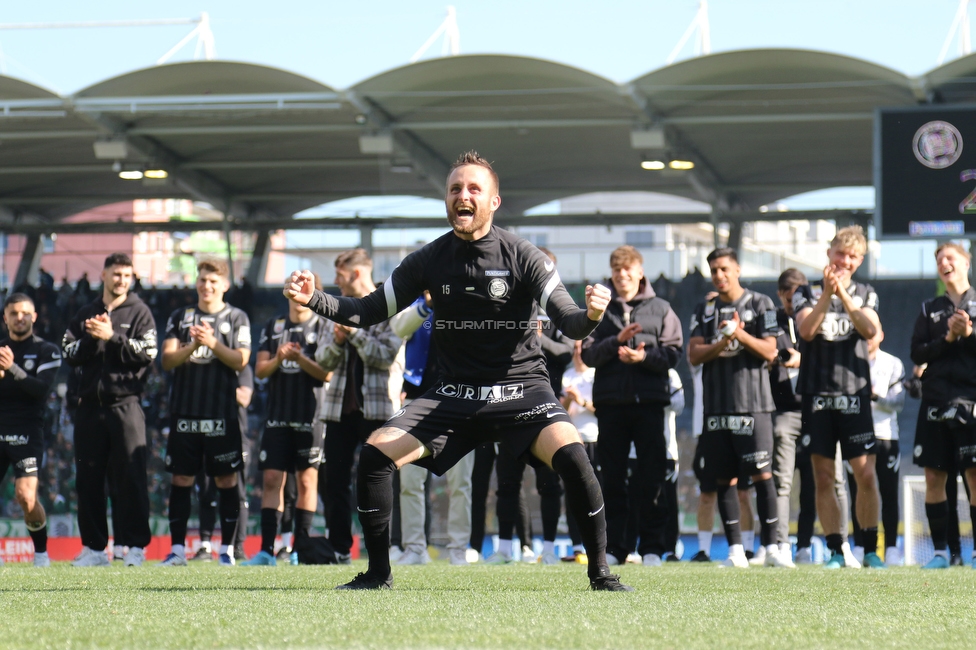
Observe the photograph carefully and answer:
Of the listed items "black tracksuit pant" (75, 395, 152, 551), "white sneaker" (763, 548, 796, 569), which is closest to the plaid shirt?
"black tracksuit pant" (75, 395, 152, 551)

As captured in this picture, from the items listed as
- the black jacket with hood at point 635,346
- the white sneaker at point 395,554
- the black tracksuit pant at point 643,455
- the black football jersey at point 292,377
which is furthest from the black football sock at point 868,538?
the black football jersey at point 292,377

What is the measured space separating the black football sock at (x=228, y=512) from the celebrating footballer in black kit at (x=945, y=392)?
16.9ft

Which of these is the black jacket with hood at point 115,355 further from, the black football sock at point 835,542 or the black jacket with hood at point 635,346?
the black football sock at point 835,542

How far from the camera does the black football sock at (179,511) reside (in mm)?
9002

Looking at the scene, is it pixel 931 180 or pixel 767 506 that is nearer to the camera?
pixel 767 506

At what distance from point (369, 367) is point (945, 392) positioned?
159 inches

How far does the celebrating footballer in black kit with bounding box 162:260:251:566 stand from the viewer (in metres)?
9.11

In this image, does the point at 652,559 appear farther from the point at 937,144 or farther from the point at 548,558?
the point at 937,144

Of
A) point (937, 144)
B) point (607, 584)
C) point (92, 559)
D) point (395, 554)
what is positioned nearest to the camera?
point (607, 584)

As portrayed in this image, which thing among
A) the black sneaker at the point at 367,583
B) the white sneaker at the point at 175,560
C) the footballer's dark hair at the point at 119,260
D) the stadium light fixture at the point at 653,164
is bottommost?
the white sneaker at the point at 175,560

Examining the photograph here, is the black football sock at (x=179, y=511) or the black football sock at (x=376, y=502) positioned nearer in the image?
the black football sock at (x=376, y=502)

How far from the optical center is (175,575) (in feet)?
22.6

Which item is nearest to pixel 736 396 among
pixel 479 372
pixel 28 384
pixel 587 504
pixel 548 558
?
pixel 548 558

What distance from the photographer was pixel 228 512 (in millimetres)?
9492
